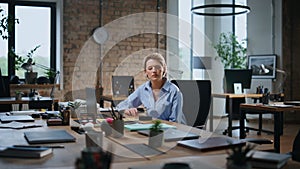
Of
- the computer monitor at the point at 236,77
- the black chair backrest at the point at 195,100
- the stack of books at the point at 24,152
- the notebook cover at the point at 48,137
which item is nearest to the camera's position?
the stack of books at the point at 24,152

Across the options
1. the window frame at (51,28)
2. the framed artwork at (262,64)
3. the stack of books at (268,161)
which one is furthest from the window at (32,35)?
the stack of books at (268,161)

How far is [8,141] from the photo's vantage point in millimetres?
1875

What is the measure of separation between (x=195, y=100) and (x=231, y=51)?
17.0 ft

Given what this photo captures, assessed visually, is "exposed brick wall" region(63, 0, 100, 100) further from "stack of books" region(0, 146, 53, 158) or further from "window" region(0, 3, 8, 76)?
"stack of books" region(0, 146, 53, 158)

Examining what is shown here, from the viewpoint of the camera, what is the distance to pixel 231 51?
337 inches

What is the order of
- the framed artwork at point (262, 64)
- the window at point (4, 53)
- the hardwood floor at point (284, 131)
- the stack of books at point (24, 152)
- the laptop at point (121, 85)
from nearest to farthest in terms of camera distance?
the stack of books at point (24, 152), the hardwood floor at point (284, 131), the laptop at point (121, 85), the window at point (4, 53), the framed artwork at point (262, 64)

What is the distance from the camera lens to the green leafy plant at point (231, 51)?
836 centimetres

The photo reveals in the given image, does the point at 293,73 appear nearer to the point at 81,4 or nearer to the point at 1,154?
the point at 81,4

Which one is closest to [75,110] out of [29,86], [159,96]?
[159,96]

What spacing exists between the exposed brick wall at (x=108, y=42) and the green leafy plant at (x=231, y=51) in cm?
140

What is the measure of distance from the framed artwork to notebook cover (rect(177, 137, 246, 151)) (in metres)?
6.11

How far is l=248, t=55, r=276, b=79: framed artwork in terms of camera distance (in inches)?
305

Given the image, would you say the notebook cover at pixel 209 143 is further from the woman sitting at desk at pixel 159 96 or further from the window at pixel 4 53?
the window at pixel 4 53

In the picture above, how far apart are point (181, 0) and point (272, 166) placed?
25.1ft
